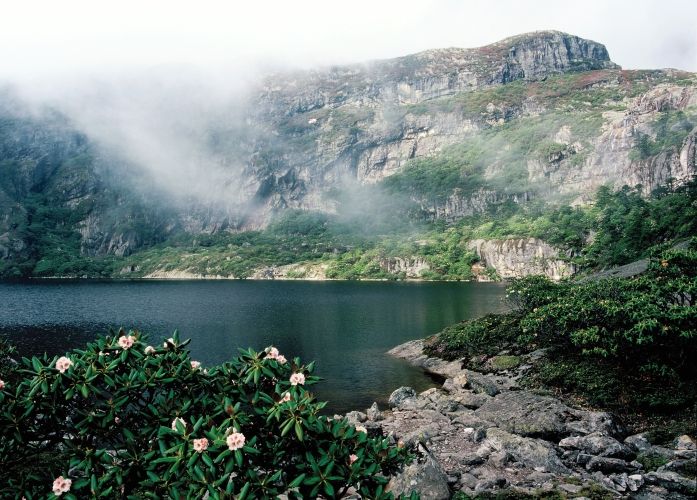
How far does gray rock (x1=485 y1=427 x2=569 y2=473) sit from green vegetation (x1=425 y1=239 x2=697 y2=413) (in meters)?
6.10

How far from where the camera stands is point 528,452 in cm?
1523

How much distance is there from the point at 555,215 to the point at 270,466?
181047mm

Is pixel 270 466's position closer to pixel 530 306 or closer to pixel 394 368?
pixel 394 368

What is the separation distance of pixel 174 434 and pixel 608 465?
13372 mm

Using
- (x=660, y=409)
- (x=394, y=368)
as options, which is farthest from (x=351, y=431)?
(x=394, y=368)

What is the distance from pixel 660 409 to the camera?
59.0 ft

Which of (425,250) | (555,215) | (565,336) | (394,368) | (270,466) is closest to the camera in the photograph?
(270,466)

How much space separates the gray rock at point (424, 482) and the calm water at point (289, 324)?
16.1 metres

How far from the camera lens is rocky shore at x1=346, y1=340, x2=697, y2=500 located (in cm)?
1216

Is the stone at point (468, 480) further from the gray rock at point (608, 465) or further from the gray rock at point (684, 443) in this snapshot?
the gray rock at point (684, 443)

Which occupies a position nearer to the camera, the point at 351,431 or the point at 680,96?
the point at 351,431

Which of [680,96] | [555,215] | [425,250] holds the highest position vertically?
[680,96]

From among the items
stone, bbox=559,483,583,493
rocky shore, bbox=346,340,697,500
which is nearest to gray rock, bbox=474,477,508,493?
rocky shore, bbox=346,340,697,500

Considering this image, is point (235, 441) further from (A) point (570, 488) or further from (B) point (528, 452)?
(B) point (528, 452)
